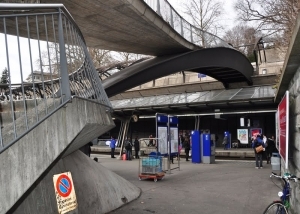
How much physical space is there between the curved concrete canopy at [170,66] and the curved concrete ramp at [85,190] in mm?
11029

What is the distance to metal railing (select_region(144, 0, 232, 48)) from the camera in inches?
631

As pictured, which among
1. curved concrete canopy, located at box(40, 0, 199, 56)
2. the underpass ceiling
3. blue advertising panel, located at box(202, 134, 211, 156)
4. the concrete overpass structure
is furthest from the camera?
the underpass ceiling

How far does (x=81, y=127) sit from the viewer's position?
13.3 feet

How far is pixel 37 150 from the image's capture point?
11.0 feet

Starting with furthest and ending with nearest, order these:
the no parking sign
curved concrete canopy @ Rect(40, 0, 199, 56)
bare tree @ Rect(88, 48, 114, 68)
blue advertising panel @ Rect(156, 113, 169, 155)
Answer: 1. bare tree @ Rect(88, 48, 114, 68)
2. blue advertising panel @ Rect(156, 113, 169, 155)
3. curved concrete canopy @ Rect(40, 0, 199, 56)
4. the no parking sign

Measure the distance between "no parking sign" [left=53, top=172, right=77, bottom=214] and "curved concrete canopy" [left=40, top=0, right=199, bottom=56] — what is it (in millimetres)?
8102

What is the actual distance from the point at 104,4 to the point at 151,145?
17.0 m

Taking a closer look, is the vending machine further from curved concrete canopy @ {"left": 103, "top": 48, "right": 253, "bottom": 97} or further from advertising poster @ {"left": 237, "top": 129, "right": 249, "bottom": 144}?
advertising poster @ {"left": 237, "top": 129, "right": 249, "bottom": 144}

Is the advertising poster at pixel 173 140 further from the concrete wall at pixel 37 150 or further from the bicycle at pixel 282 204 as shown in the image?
the concrete wall at pixel 37 150

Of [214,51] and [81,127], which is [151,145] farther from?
[81,127]

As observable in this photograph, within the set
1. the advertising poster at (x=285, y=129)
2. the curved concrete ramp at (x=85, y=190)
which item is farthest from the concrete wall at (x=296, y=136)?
the curved concrete ramp at (x=85, y=190)

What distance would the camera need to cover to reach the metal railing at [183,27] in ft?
52.5

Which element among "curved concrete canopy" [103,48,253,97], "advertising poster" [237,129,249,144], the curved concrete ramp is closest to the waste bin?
the curved concrete ramp

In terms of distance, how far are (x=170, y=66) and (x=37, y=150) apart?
58.2 ft
